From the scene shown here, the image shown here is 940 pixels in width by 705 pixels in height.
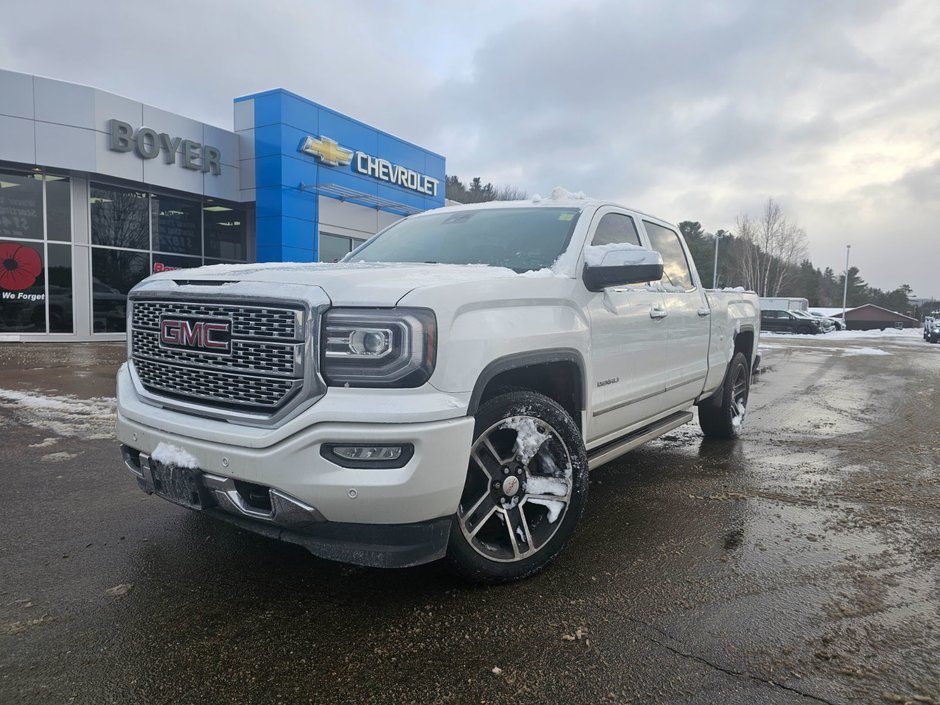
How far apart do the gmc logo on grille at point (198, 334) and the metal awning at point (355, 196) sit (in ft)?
57.0

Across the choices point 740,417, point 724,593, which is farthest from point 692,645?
point 740,417

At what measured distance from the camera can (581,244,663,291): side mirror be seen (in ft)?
10.9

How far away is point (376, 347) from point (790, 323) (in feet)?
132

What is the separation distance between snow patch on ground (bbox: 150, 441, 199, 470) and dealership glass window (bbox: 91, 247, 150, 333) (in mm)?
17037

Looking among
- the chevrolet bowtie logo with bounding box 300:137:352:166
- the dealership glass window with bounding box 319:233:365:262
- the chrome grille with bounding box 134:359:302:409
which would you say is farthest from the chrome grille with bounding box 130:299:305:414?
the dealership glass window with bounding box 319:233:365:262

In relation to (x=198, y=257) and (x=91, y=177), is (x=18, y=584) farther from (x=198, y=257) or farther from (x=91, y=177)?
(x=198, y=257)

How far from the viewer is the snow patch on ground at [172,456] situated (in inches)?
103

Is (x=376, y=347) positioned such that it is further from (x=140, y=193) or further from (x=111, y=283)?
(x=140, y=193)

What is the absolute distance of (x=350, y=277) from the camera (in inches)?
101

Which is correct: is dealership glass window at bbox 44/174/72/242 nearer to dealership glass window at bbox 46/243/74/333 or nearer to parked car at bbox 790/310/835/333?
dealership glass window at bbox 46/243/74/333

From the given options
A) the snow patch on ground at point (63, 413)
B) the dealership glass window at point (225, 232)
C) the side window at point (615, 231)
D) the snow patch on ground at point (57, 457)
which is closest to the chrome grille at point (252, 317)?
the side window at point (615, 231)

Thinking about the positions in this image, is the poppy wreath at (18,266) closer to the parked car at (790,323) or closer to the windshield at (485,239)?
the windshield at (485,239)

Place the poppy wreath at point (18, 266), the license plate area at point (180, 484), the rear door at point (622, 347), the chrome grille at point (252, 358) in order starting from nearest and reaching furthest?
the chrome grille at point (252, 358) < the license plate area at point (180, 484) < the rear door at point (622, 347) < the poppy wreath at point (18, 266)

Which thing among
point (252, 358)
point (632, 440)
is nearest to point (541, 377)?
point (632, 440)
